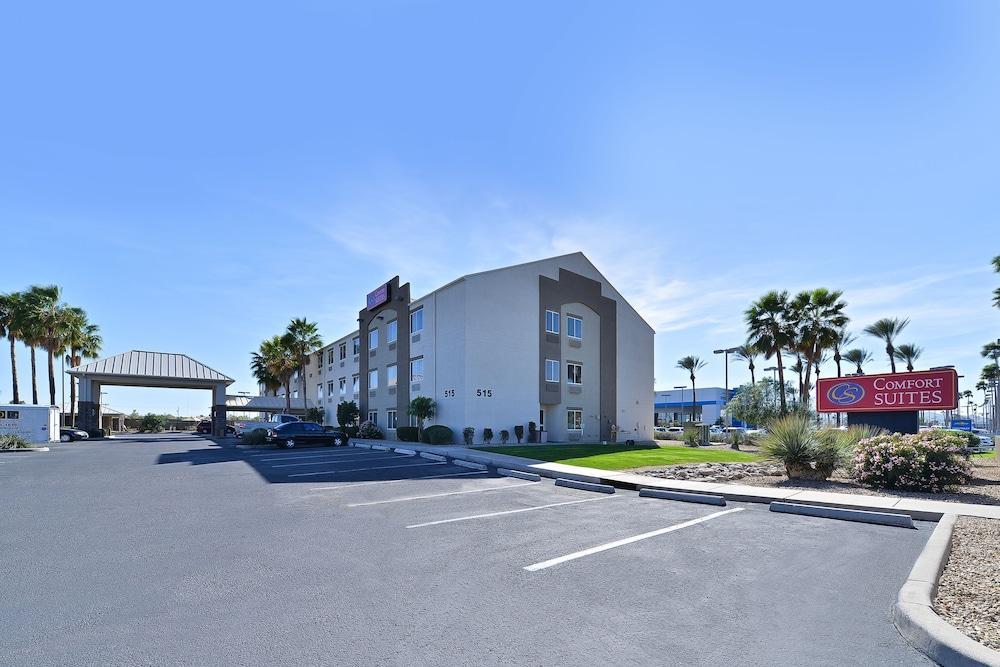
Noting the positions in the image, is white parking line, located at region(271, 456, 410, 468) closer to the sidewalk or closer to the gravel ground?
the sidewalk

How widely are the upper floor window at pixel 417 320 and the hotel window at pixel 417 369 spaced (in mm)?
1994

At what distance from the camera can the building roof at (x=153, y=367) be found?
44062 millimetres

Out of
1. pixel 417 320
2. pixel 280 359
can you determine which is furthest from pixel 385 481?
pixel 280 359

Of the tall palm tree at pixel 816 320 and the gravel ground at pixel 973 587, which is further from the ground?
the tall palm tree at pixel 816 320

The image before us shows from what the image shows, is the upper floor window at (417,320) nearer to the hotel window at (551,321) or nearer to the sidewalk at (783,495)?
the hotel window at (551,321)

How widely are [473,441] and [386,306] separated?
14.3 meters

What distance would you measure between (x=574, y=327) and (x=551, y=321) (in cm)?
264

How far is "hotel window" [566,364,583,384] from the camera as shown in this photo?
1522 inches

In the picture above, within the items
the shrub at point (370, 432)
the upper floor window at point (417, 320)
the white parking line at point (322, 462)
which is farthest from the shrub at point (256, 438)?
the white parking line at point (322, 462)

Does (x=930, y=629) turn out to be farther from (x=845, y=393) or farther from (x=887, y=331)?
(x=887, y=331)

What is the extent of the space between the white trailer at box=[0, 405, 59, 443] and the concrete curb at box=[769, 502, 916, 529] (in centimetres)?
4151

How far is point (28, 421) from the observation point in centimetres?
3522

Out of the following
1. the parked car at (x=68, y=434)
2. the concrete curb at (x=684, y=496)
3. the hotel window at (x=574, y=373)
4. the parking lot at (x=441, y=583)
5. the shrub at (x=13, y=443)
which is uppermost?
the hotel window at (x=574, y=373)

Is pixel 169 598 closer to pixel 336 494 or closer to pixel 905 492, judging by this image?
pixel 336 494
